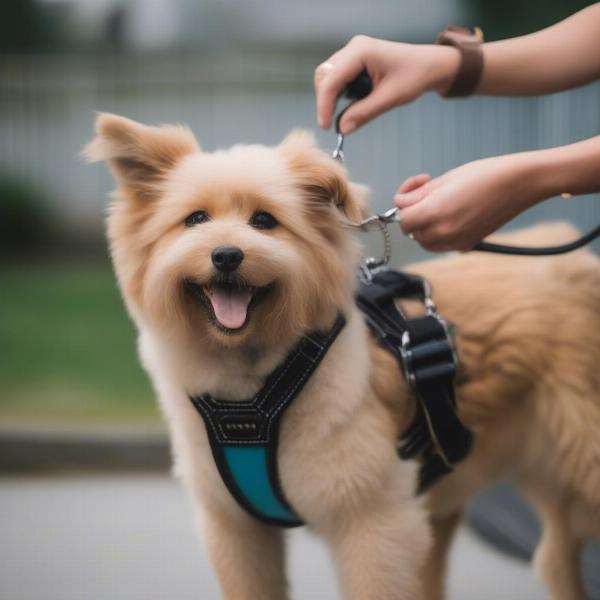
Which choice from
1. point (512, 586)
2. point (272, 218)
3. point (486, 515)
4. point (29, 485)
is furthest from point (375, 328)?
point (29, 485)

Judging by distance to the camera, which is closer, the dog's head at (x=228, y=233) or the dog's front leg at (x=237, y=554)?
the dog's head at (x=228, y=233)

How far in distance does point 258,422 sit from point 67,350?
471 cm

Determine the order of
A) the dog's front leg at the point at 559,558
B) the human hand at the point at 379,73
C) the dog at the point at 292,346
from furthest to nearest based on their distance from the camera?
the dog's front leg at the point at 559,558, the human hand at the point at 379,73, the dog at the point at 292,346

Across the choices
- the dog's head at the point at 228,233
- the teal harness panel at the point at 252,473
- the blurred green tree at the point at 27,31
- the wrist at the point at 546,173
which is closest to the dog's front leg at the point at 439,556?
the teal harness panel at the point at 252,473

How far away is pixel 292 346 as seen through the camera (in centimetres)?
189

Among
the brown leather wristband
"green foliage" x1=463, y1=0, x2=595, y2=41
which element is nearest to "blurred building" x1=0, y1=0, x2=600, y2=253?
"green foliage" x1=463, y1=0, x2=595, y2=41

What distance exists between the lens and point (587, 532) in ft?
7.85

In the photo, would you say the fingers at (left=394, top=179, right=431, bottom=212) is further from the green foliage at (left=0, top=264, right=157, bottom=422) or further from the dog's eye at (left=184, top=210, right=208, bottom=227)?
the green foliage at (left=0, top=264, right=157, bottom=422)

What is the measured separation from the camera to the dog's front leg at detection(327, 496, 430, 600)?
192 cm

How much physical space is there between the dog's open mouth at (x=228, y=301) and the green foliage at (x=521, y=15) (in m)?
2.85

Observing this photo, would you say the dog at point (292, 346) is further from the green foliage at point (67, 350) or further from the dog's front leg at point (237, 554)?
the green foliage at point (67, 350)

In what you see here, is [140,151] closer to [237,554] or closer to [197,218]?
[197,218]

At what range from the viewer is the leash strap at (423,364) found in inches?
80.3

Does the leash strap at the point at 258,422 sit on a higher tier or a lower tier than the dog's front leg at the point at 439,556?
higher
